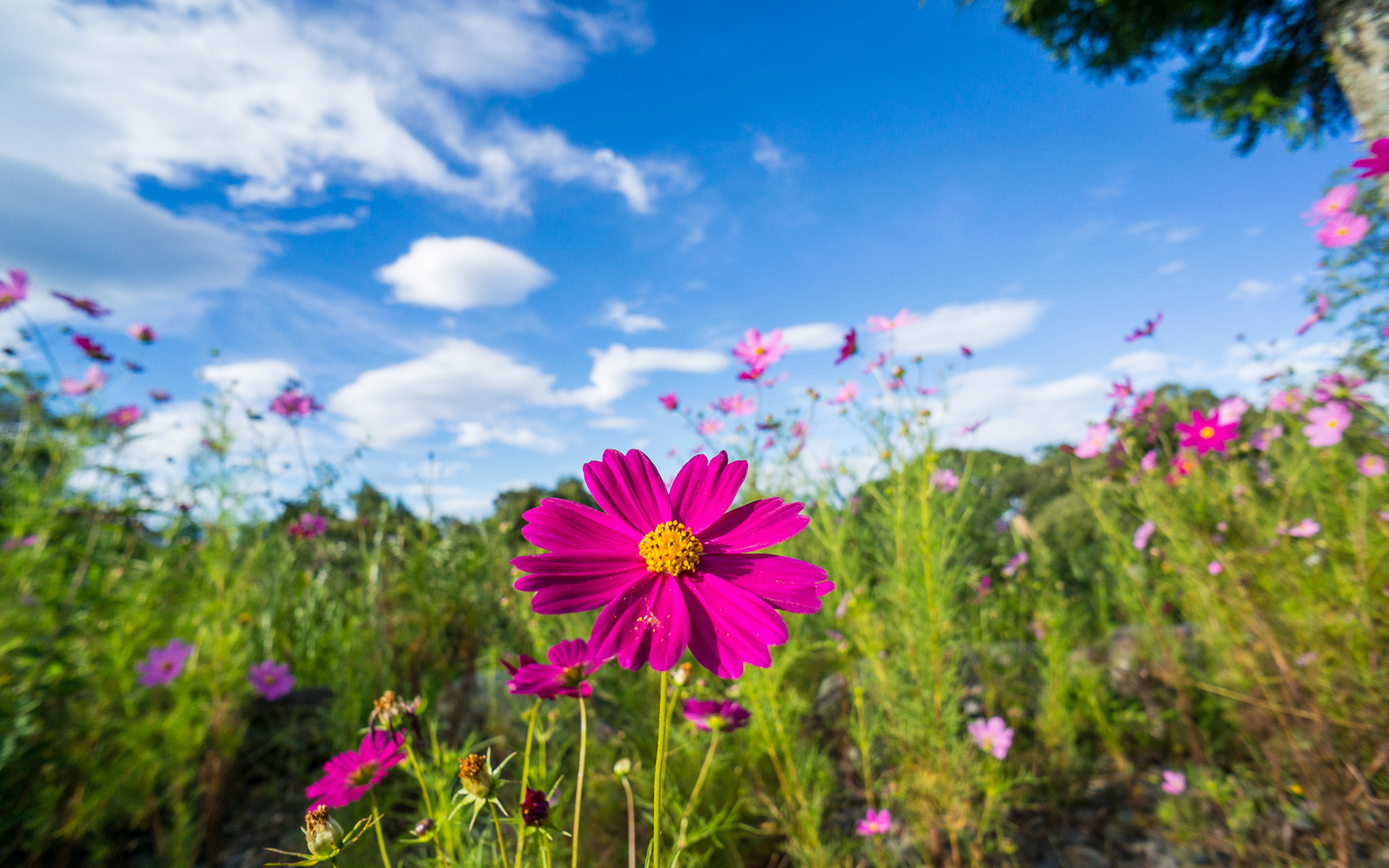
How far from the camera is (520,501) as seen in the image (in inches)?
109

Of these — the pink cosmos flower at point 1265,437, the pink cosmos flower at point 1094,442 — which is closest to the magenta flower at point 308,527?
the pink cosmos flower at point 1094,442

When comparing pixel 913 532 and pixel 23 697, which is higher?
pixel 913 532

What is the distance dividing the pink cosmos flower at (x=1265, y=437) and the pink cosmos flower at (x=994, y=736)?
5.44 feet

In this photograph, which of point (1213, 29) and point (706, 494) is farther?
point (1213, 29)

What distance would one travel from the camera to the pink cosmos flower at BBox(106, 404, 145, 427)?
2393mm

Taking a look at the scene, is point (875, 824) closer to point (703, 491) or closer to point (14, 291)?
point (703, 491)

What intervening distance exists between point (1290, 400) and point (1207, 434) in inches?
30.7

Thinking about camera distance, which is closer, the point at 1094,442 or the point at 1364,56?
the point at 1094,442

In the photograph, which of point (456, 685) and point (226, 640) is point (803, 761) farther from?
point (226, 640)

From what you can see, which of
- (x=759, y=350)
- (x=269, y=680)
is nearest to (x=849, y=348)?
(x=759, y=350)

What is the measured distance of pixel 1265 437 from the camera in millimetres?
2340

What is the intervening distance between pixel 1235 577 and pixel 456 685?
8.47 ft

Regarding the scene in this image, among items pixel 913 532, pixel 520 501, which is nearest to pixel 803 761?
pixel 913 532

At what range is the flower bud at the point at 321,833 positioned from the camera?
414mm
